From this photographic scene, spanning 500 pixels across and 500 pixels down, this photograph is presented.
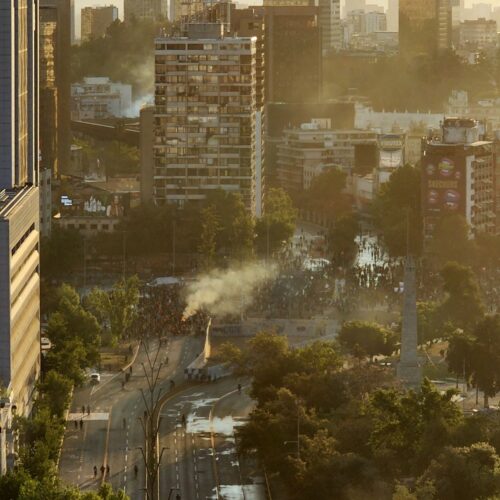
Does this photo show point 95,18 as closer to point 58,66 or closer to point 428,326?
point 58,66

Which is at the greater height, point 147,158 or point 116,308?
point 147,158

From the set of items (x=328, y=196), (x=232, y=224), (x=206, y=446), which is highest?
(x=232, y=224)

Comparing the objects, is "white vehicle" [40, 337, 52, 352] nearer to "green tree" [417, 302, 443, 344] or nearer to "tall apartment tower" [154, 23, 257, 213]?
"green tree" [417, 302, 443, 344]

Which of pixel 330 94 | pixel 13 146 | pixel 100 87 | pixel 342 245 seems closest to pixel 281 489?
pixel 13 146

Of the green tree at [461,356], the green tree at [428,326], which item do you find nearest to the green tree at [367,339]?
the green tree at [428,326]

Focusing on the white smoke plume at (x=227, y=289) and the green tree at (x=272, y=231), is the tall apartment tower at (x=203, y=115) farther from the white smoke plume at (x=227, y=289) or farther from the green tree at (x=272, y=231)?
the white smoke plume at (x=227, y=289)

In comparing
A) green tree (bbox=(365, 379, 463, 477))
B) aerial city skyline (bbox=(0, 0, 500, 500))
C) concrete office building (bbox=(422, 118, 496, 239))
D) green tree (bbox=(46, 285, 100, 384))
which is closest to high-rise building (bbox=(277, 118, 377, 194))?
aerial city skyline (bbox=(0, 0, 500, 500))

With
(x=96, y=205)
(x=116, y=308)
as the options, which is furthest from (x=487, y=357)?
(x=96, y=205)
